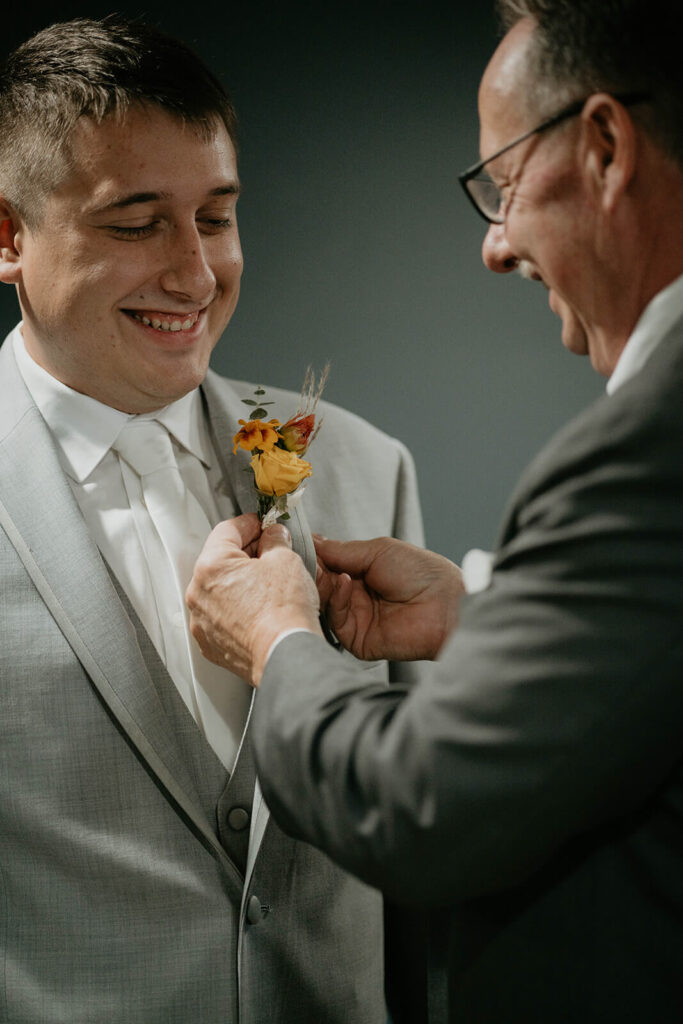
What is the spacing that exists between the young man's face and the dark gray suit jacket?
0.73 meters

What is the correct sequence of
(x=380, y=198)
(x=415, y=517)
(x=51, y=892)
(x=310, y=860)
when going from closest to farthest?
(x=51, y=892), (x=310, y=860), (x=415, y=517), (x=380, y=198)

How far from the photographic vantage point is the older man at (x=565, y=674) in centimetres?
92

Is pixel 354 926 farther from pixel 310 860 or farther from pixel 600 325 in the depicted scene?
pixel 600 325

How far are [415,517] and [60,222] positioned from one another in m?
0.90

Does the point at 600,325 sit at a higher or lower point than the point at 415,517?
higher

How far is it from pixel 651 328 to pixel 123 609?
35.3 inches

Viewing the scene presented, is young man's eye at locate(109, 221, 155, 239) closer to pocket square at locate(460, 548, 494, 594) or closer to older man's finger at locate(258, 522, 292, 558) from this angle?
older man's finger at locate(258, 522, 292, 558)

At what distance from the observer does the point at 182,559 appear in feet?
5.33

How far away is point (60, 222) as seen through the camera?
60.7 inches

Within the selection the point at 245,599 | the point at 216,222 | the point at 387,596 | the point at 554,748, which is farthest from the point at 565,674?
the point at 216,222

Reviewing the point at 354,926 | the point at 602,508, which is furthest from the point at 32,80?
the point at 354,926

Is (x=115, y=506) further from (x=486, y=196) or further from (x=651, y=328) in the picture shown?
(x=651, y=328)

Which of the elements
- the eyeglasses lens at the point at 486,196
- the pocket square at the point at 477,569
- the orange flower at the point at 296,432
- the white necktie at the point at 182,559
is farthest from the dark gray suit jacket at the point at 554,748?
the orange flower at the point at 296,432

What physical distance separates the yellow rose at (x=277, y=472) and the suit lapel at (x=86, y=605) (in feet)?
0.95
